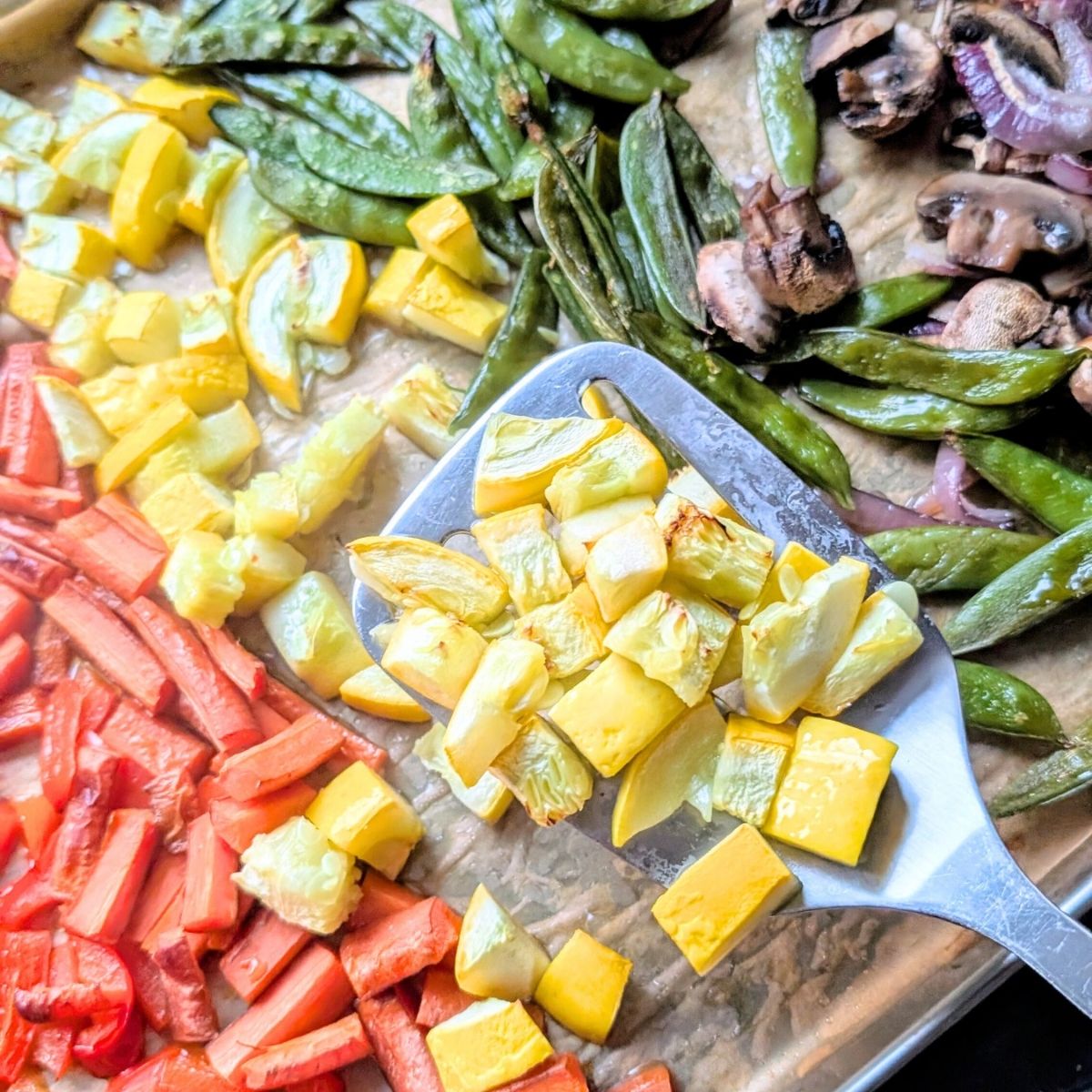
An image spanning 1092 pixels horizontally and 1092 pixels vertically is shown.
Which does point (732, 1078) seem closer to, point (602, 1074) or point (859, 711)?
point (602, 1074)

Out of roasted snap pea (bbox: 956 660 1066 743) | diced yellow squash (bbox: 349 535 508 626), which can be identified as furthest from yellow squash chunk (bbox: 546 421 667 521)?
roasted snap pea (bbox: 956 660 1066 743)

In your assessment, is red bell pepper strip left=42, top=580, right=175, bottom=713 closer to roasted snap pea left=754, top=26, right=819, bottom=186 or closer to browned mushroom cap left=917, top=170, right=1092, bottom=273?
roasted snap pea left=754, top=26, right=819, bottom=186

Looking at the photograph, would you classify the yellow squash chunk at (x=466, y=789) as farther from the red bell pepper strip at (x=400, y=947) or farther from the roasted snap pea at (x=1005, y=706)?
the roasted snap pea at (x=1005, y=706)

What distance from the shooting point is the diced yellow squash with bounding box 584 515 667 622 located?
5.40ft

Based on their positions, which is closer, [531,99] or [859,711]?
[859,711]

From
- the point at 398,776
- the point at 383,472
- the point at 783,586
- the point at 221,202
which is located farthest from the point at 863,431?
the point at 221,202

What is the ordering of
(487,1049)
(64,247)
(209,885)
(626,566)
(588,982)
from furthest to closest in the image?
(64,247), (209,885), (588,982), (487,1049), (626,566)

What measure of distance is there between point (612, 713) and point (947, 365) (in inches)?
47.9

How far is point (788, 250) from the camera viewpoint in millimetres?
2178

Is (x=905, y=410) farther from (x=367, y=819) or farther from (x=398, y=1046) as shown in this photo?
(x=398, y=1046)

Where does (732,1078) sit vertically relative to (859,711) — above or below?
below

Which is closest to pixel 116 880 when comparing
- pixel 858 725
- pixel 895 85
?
pixel 858 725

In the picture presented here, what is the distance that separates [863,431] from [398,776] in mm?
1468

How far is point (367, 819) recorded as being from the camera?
2.12m
